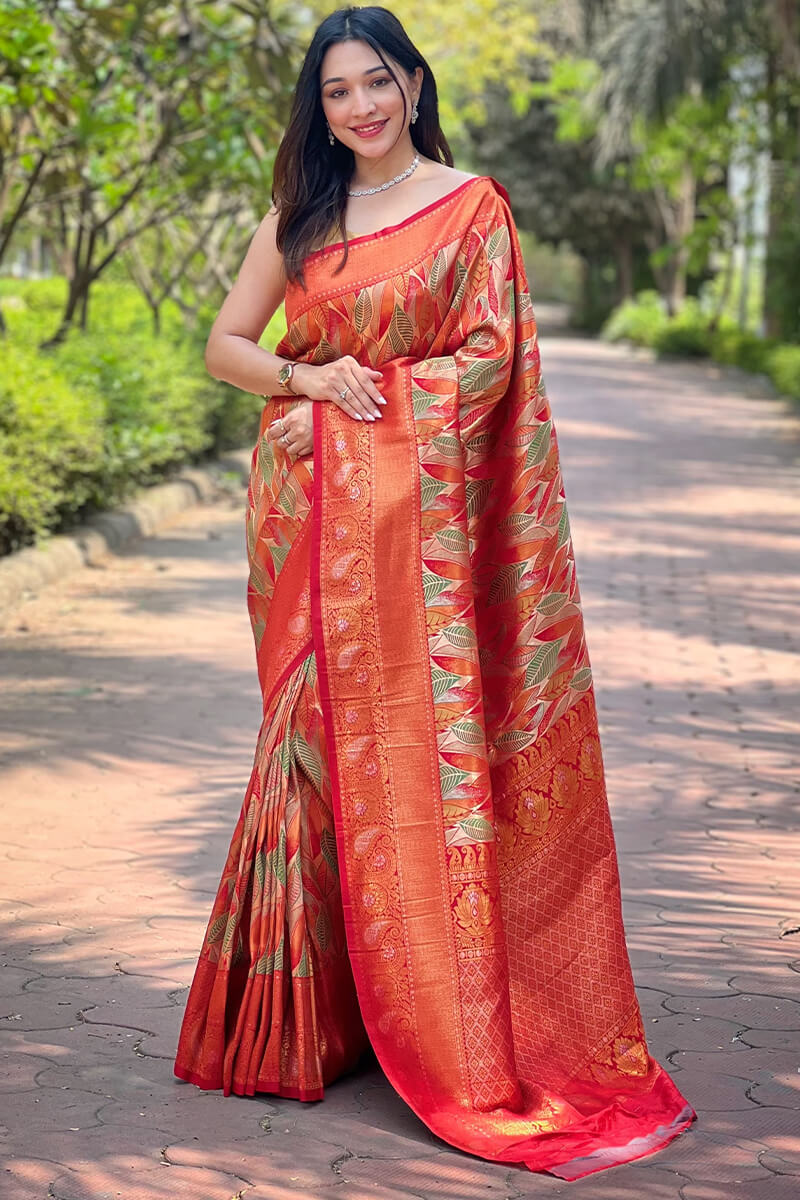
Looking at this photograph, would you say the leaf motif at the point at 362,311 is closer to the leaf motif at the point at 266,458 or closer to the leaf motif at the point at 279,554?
the leaf motif at the point at 266,458

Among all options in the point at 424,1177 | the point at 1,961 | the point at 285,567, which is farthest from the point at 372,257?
the point at 1,961

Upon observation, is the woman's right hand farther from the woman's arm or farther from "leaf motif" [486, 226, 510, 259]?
"leaf motif" [486, 226, 510, 259]

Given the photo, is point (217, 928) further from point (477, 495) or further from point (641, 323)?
point (641, 323)

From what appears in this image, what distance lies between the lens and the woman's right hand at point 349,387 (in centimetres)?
283

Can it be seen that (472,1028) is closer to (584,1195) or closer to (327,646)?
(584,1195)

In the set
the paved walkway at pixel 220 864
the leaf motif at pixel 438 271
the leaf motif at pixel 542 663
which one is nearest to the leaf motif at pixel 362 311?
the leaf motif at pixel 438 271

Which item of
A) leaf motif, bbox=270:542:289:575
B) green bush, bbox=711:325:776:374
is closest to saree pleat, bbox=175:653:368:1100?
leaf motif, bbox=270:542:289:575

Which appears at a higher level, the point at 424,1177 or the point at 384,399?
the point at 384,399

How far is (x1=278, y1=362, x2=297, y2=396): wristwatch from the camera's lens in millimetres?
2957

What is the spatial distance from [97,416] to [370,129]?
6.65 metres

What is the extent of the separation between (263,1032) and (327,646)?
2.34ft

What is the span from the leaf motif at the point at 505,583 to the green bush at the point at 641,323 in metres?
31.5

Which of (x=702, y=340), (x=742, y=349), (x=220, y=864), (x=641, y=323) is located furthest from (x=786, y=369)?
(x=220, y=864)

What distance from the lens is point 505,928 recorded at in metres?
2.95
